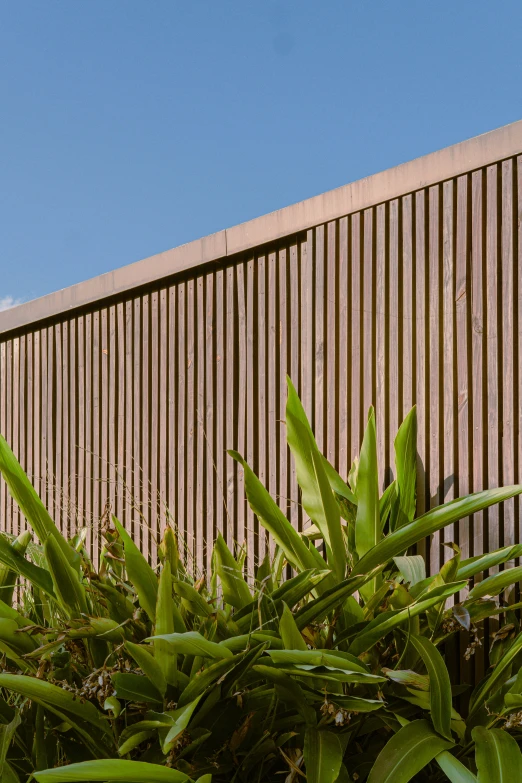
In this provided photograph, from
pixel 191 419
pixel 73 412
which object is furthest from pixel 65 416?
pixel 191 419

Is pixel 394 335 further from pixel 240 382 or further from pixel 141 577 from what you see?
pixel 141 577

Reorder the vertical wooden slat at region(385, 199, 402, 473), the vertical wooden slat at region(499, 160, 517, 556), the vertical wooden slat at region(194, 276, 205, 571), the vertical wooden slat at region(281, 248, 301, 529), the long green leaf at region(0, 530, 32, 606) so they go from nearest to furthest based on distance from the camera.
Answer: the long green leaf at region(0, 530, 32, 606) < the vertical wooden slat at region(499, 160, 517, 556) < the vertical wooden slat at region(385, 199, 402, 473) < the vertical wooden slat at region(281, 248, 301, 529) < the vertical wooden slat at region(194, 276, 205, 571)

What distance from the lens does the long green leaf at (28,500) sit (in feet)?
7.59

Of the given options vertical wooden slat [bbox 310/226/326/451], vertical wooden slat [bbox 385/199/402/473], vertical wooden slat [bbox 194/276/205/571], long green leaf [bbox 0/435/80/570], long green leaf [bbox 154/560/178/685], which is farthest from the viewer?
vertical wooden slat [bbox 194/276/205/571]

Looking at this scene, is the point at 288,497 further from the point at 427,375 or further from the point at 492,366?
the point at 492,366

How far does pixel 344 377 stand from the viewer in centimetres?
321

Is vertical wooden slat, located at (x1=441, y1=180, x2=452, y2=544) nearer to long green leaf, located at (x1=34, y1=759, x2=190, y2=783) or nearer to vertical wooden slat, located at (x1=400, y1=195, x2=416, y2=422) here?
vertical wooden slat, located at (x1=400, y1=195, x2=416, y2=422)

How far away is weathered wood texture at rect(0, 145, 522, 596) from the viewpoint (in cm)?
279

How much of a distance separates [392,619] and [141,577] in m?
0.63

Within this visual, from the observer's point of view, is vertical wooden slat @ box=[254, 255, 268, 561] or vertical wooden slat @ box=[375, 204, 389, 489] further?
vertical wooden slat @ box=[254, 255, 268, 561]

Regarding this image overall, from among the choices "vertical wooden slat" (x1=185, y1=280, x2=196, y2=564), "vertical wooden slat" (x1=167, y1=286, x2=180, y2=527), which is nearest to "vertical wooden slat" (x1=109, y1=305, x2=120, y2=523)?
"vertical wooden slat" (x1=167, y1=286, x2=180, y2=527)

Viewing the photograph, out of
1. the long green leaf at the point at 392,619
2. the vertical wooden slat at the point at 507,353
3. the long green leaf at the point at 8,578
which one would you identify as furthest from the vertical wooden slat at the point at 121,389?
the long green leaf at the point at 392,619

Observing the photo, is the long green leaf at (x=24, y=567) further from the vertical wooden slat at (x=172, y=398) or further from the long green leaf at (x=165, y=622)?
the vertical wooden slat at (x=172, y=398)

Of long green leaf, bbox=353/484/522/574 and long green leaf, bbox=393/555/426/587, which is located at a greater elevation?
long green leaf, bbox=353/484/522/574
